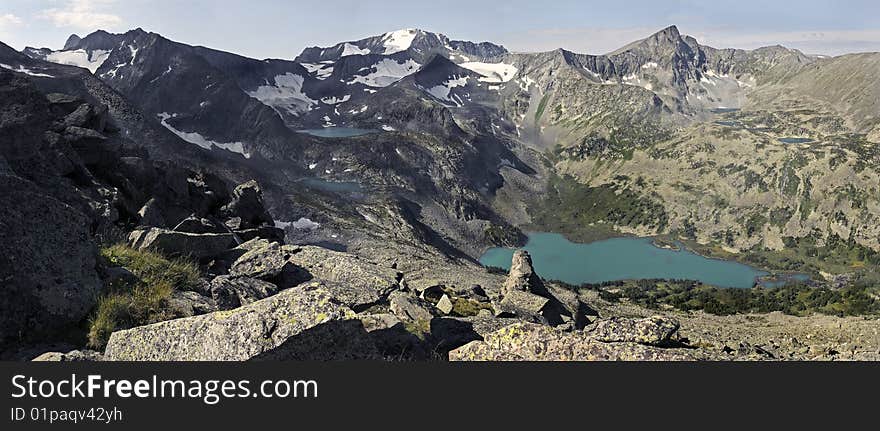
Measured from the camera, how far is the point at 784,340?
82500 millimetres

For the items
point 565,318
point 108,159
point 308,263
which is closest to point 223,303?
point 308,263

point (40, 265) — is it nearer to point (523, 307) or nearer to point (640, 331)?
point (640, 331)

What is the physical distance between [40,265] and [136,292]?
2.23 m

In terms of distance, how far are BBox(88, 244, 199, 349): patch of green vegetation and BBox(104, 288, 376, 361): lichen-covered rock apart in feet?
4.95

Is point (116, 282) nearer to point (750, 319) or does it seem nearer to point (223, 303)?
point (223, 303)

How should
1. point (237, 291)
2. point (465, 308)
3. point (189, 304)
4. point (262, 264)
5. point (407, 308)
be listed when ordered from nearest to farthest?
point (189, 304)
point (237, 291)
point (407, 308)
point (262, 264)
point (465, 308)

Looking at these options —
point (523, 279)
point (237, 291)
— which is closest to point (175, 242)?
point (237, 291)

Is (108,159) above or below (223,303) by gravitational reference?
above

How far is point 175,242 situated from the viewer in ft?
66.3

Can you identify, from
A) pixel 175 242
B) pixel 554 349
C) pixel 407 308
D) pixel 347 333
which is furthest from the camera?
pixel 175 242

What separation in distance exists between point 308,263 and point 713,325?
341ft

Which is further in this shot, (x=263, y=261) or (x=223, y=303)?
(x=263, y=261)

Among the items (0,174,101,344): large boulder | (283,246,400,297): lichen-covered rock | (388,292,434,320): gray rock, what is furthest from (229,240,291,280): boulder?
(0,174,101,344): large boulder

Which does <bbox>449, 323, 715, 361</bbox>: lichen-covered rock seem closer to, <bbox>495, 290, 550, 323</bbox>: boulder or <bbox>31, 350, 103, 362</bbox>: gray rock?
<bbox>31, 350, 103, 362</bbox>: gray rock
